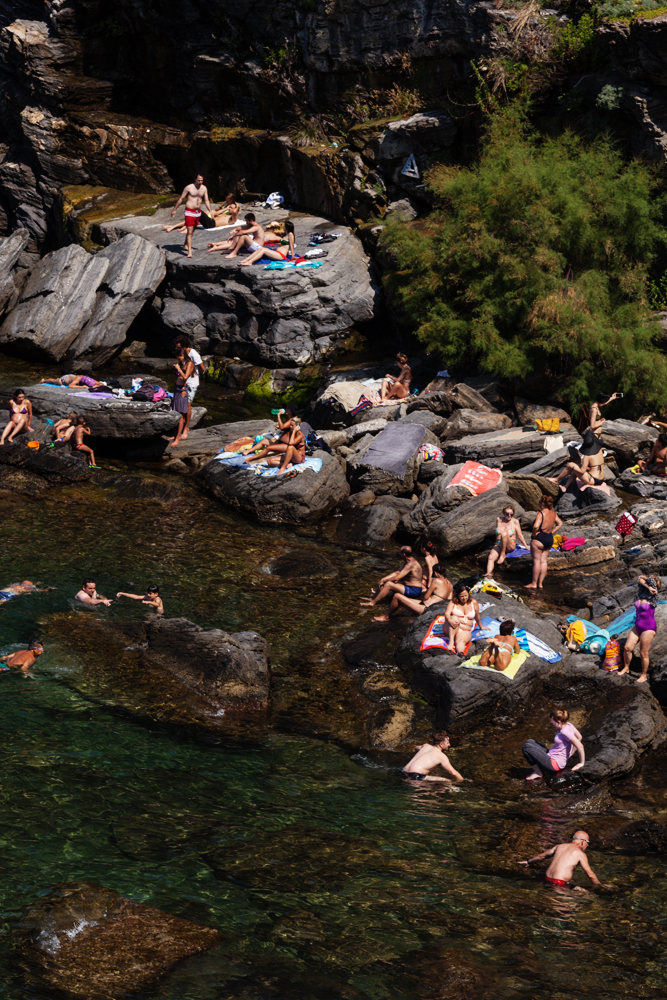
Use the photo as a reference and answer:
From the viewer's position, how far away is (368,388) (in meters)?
24.3

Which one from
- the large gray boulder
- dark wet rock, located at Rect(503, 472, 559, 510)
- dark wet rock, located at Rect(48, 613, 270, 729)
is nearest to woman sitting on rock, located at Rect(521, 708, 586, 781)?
dark wet rock, located at Rect(48, 613, 270, 729)

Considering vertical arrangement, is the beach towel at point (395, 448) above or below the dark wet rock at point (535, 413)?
below

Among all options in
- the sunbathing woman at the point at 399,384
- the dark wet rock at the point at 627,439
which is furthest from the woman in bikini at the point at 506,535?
the sunbathing woman at the point at 399,384

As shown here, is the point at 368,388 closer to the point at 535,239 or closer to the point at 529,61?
the point at 535,239

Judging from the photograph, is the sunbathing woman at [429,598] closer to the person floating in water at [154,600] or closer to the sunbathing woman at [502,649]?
the sunbathing woman at [502,649]

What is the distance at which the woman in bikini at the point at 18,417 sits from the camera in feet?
69.2

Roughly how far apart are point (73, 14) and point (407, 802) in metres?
34.3

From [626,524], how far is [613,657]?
4989mm

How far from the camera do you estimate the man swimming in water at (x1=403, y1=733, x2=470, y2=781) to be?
11602mm

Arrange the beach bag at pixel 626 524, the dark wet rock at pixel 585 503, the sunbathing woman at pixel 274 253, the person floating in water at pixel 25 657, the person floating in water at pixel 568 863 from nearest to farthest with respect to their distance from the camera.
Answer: the person floating in water at pixel 568 863
the person floating in water at pixel 25 657
the beach bag at pixel 626 524
the dark wet rock at pixel 585 503
the sunbathing woman at pixel 274 253

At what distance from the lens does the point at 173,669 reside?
13555mm

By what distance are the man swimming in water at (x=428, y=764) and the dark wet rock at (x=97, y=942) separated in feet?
13.4

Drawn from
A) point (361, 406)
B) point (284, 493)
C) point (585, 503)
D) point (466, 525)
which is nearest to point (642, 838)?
point (466, 525)

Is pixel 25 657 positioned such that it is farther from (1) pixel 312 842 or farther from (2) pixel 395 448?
(2) pixel 395 448
